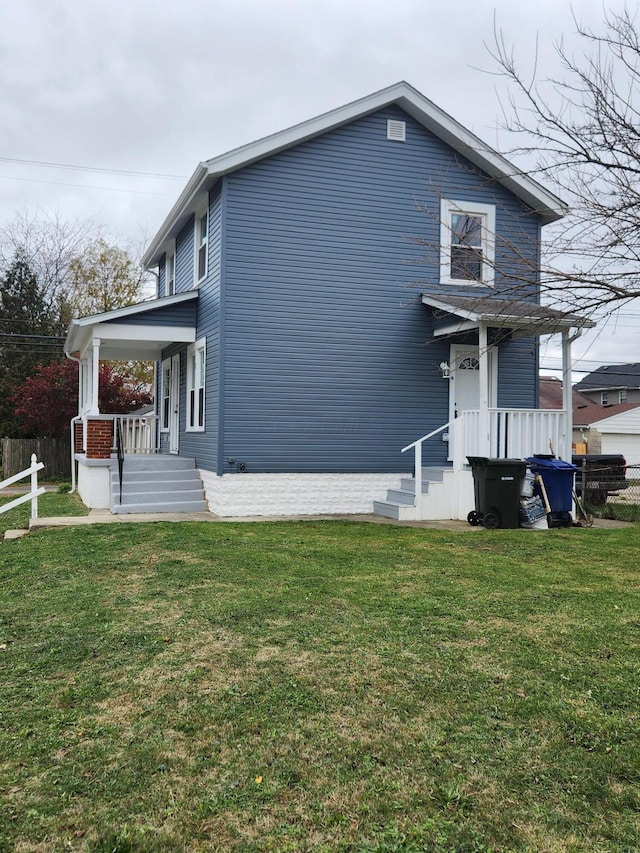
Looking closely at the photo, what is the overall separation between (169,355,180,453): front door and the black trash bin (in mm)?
7325

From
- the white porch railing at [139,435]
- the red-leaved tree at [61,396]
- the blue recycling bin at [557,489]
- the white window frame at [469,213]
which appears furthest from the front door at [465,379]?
the red-leaved tree at [61,396]

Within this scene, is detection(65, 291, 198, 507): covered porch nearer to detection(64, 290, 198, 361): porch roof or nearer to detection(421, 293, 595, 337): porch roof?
detection(64, 290, 198, 361): porch roof

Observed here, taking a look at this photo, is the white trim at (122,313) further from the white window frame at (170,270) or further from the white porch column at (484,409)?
the white porch column at (484,409)

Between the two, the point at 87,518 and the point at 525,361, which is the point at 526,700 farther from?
the point at 525,361

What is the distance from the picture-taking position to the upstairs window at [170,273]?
665 inches

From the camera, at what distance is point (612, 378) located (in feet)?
156

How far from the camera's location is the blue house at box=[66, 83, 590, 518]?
12.3 metres

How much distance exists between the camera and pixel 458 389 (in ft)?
44.6

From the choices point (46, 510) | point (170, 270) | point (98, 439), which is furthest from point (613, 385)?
point (46, 510)

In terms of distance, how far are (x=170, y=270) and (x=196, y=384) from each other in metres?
4.52

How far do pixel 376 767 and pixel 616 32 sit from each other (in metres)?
7.04

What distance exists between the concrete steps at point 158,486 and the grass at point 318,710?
5164 mm

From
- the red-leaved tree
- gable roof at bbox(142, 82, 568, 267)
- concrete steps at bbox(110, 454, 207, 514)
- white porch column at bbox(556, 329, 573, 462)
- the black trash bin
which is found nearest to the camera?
the black trash bin

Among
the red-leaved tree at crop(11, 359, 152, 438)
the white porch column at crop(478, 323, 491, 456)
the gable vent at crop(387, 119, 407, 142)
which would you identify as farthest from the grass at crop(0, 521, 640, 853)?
the red-leaved tree at crop(11, 359, 152, 438)
